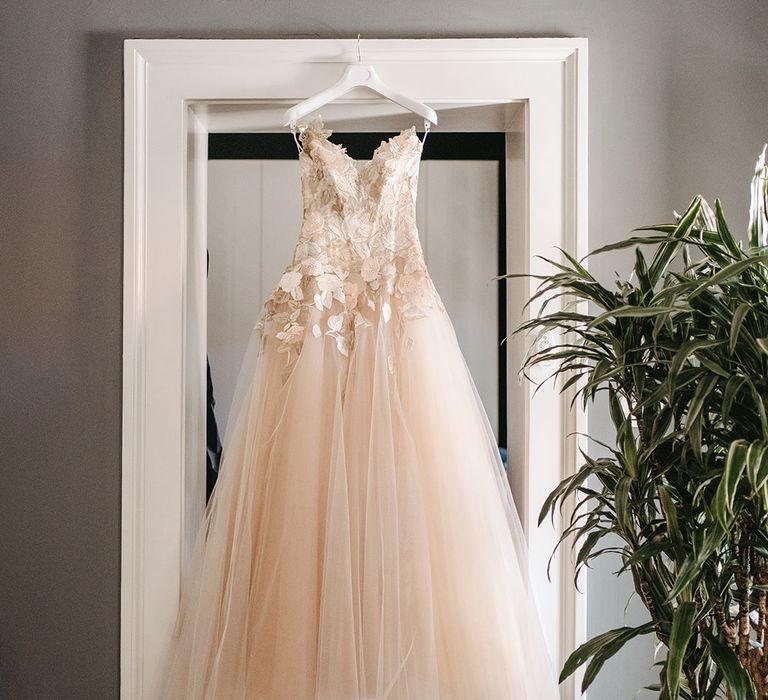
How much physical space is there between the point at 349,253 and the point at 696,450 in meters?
0.81

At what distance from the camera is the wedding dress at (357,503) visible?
134cm

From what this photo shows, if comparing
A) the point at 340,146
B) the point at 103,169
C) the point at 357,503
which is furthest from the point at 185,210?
the point at 357,503

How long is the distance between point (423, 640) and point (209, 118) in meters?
1.25

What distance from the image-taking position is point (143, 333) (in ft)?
5.34

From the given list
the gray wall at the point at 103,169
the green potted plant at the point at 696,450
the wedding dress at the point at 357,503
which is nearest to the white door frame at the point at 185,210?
the gray wall at the point at 103,169

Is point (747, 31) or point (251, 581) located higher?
point (747, 31)

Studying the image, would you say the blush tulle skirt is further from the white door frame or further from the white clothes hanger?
the white clothes hanger

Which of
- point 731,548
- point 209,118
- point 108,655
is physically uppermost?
point 209,118

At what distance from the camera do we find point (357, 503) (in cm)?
140

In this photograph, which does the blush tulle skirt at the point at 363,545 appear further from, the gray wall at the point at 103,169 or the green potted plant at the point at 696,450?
the gray wall at the point at 103,169

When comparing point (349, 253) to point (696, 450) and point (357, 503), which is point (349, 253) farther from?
point (696, 450)

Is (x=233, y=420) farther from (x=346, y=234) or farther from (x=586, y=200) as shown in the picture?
(x=586, y=200)

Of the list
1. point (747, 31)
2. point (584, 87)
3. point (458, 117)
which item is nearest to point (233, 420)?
point (458, 117)

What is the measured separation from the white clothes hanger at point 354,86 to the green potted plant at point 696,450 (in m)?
0.55
